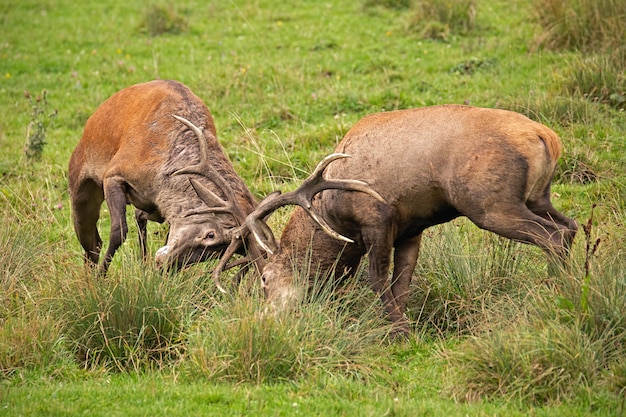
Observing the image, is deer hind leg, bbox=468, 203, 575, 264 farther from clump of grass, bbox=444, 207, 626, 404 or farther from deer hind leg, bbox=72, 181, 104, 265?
deer hind leg, bbox=72, 181, 104, 265

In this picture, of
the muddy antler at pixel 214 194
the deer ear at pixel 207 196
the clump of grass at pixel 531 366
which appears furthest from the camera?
the deer ear at pixel 207 196

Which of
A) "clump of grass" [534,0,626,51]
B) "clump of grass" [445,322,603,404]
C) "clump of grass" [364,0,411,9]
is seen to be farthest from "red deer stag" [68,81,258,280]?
"clump of grass" [364,0,411,9]

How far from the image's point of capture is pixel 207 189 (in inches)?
321

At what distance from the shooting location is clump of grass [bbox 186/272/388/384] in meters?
6.43

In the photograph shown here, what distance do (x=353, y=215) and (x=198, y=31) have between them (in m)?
9.59

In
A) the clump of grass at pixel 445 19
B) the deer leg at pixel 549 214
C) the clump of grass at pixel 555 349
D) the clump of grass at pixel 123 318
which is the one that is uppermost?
the deer leg at pixel 549 214

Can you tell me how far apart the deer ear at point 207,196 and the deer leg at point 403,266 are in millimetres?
1491

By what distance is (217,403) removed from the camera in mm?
5980

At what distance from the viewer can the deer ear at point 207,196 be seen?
8.04 metres

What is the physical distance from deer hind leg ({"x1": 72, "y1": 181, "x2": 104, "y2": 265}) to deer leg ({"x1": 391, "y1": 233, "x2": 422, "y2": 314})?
3075 millimetres

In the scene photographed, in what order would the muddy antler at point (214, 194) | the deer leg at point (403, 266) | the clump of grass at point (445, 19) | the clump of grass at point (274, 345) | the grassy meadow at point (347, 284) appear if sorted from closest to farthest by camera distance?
the grassy meadow at point (347, 284)
the clump of grass at point (274, 345)
the muddy antler at point (214, 194)
the deer leg at point (403, 266)
the clump of grass at point (445, 19)

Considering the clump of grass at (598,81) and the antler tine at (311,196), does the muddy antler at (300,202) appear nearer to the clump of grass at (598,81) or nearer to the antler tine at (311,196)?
the antler tine at (311,196)

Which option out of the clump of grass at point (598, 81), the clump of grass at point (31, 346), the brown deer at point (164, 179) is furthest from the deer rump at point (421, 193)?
the clump of grass at point (598, 81)

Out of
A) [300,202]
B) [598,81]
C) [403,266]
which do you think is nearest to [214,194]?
[300,202]
